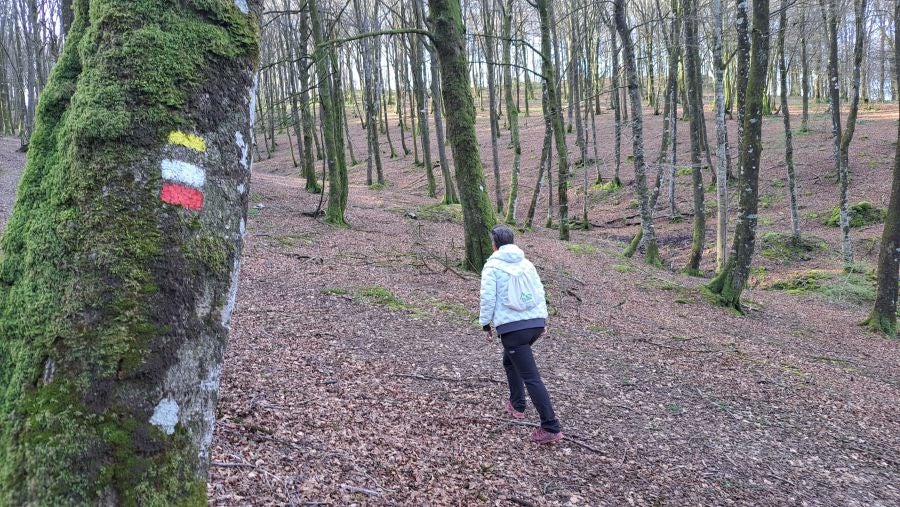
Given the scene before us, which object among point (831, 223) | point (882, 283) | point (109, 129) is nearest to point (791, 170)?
point (831, 223)

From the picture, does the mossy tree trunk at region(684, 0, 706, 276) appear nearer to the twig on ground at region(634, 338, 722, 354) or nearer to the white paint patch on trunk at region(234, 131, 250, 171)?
the twig on ground at region(634, 338, 722, 354)

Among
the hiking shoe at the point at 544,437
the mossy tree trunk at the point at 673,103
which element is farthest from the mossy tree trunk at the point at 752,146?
the hiking shoe at the point at 544,437

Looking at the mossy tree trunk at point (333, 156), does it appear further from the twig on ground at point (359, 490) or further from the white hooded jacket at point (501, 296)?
the twig on ground at point (359, 490)

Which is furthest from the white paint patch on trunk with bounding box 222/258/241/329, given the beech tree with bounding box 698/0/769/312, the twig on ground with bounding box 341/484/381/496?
the beech tree with bounding box 698/0/769/312

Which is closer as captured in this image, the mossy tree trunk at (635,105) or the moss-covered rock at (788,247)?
the mossy tree trunk at (635,105)

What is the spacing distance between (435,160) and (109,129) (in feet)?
105

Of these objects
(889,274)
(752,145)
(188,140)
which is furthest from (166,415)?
(889,274)

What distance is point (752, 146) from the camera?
1076cm

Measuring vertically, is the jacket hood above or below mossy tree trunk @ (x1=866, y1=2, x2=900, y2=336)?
above

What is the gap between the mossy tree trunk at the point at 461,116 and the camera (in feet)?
30.1

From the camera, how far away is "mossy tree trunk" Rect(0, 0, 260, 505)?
159 centimetres

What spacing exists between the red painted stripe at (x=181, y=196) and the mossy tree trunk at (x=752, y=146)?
434 inches

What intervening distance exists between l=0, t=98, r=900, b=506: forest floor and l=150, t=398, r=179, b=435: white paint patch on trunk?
5.38 feet

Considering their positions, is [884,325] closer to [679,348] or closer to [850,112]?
[679,348]
